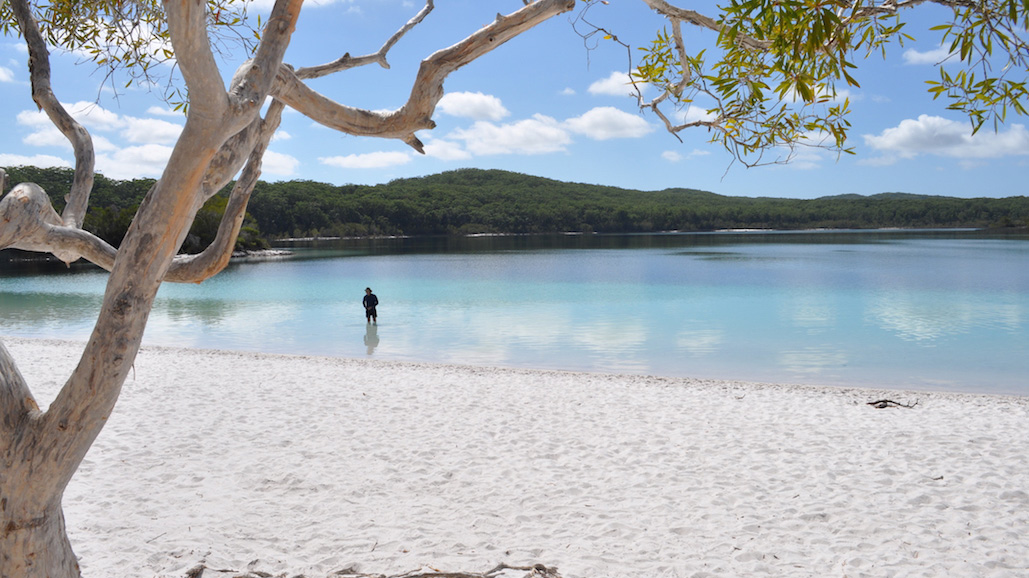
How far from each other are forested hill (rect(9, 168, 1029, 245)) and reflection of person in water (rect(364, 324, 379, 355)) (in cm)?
7801

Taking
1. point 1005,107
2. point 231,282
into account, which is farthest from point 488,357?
point 231,282

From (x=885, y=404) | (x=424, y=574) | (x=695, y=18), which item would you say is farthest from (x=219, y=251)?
(x=885, y=404)

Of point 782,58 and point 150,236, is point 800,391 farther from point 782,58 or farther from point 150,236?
point 150,236

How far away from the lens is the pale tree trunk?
2102 millimetres

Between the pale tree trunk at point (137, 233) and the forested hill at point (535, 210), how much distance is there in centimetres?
→ 9325

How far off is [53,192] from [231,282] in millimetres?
29981

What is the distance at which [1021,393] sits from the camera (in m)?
11.0

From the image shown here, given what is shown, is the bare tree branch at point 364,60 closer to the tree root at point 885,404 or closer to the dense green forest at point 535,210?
the tree root at point 885,404

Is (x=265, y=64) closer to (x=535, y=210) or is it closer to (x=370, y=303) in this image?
(x=370, y=303)

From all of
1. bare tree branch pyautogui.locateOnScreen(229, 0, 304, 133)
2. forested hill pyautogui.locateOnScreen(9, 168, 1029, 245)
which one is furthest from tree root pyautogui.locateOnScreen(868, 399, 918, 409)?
forested hill pyautogui.locateOnScreen(9, 168, 1029, 245)

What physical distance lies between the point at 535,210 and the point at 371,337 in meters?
110

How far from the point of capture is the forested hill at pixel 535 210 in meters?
103

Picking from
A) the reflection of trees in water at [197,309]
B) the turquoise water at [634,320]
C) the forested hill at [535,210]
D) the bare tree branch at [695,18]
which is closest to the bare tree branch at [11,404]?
the bare tree branch at [695,18]

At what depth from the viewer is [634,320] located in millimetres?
20172
